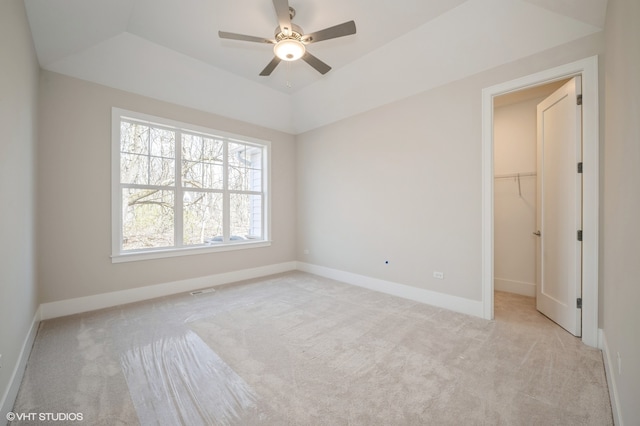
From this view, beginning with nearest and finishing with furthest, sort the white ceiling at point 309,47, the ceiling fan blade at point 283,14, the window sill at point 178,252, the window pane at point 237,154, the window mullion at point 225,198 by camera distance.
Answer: the ceiling fan blade at point 283,14, the white ceiling at point 309,47, the window sill at point 178,252, the window mullion at point 225,198, the window pane at point 237,154

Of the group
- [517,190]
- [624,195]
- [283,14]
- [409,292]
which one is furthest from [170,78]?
[517,190]

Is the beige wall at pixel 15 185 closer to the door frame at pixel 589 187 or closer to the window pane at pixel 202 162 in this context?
the window pane at pixel 202 162

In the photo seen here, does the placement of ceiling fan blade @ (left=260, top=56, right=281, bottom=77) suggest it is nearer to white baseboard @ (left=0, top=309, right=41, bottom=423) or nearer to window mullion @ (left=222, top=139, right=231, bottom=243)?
window mullion @ (left=222, top=139, right=231, bottom=243)

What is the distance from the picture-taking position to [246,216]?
5004 mm

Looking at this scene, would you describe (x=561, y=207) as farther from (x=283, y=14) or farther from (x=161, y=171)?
(x=161, y=171)

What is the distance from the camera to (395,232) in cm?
384

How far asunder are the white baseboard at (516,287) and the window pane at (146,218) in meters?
5.26

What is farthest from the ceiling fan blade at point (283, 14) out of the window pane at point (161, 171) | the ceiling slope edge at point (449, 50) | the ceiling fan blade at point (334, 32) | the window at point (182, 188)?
the window pane at point (161, 171)

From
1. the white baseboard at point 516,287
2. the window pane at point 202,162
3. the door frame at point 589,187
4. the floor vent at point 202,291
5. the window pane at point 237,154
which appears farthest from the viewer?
the window pane at point 237,154

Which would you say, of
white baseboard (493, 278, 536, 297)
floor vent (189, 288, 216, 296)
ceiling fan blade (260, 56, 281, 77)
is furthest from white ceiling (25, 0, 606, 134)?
white baseboard (493, 278, 536, 297)

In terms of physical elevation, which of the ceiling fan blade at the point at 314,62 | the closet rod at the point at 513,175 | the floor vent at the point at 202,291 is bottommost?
the floor vent at the point at 202,291

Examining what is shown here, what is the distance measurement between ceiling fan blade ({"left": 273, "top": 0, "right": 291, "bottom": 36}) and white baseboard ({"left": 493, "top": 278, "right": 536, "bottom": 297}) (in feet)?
15.0

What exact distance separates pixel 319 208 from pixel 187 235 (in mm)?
2383

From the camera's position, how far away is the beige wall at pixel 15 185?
1.59 m
